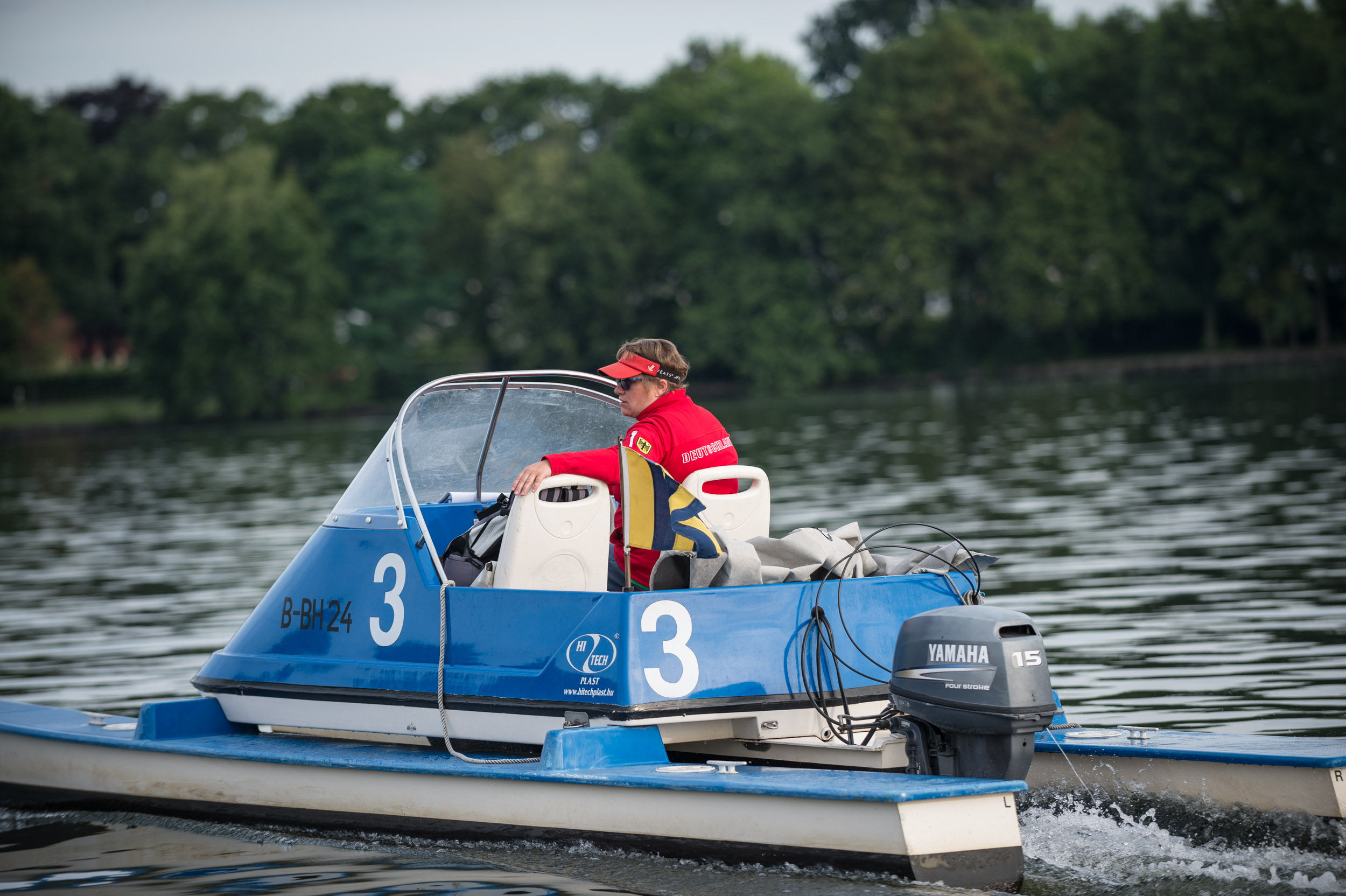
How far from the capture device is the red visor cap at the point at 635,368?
20.8ft

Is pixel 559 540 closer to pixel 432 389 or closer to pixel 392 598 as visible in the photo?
pixel 392 598

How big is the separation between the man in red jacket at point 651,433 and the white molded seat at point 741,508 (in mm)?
142

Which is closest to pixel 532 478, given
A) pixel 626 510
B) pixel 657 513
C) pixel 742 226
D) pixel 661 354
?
pixel 626 510

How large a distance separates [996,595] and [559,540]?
21.3ft

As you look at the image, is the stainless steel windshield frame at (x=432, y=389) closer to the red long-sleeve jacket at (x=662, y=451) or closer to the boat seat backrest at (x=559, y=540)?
the red long-sleeve jacket at (x=662, y=451)

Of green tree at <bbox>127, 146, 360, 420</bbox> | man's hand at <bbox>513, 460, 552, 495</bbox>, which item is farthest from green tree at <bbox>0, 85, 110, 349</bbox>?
man's hand at <bbox>513, 460, 552, 495</bbox>

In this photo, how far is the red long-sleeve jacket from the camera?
6211 millimetres

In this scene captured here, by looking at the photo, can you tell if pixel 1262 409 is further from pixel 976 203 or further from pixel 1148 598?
pixel 976 203

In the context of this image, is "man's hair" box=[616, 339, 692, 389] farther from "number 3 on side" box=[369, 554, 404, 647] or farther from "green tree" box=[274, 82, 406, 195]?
"green tree" box=[274, 82, 406, 195]

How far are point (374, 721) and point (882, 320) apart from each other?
199 ft

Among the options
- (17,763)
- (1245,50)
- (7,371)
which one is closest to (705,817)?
(17,763)

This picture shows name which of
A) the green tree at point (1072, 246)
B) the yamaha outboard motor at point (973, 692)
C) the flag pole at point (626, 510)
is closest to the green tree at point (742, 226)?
the green tree at point (1072, 246)

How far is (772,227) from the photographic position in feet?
218

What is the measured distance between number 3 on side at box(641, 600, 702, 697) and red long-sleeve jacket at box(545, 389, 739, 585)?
336 mm
